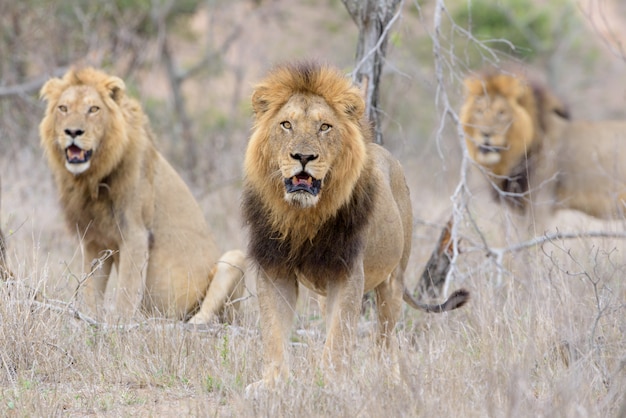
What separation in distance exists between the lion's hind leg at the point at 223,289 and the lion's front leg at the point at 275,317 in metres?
2.01

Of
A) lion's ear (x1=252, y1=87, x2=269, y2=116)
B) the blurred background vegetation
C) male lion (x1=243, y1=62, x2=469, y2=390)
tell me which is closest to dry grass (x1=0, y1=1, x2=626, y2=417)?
male lion (x1=243, y1=62, x2=469, y2=390)

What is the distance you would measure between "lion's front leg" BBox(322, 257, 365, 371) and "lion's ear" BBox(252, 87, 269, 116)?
0.89 m

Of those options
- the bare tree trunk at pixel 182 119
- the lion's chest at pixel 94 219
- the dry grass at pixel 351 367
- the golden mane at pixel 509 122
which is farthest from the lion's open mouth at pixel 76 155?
the bare tree trunk at pixel 182 119

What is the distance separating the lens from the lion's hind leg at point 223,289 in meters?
6.90

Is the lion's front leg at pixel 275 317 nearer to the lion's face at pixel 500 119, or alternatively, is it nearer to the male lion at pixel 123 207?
the male lion at pixel 123 207

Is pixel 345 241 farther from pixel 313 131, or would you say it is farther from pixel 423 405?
pixel 423 405

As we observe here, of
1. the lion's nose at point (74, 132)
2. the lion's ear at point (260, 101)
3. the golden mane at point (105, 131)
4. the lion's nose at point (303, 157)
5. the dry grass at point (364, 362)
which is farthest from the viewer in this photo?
the golden mane at point (105, 131)

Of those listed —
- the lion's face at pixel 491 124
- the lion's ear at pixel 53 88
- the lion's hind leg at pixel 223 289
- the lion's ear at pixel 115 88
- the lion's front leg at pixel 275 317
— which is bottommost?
the lion's hind leg at pixel 223 289

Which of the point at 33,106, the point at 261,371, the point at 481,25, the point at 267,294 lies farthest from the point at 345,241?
the point at 481,25

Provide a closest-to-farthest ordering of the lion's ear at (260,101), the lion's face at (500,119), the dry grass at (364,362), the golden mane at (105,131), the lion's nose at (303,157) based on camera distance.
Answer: the dry grass at (364,362), the lion's nose at (303,157), the lion's ear at (260,101), the golden mane at (105,131), the lion's face at (500,119)

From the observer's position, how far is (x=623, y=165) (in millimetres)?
9625

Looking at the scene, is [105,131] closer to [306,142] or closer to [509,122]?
[306,142]

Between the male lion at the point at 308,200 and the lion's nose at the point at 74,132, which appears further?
the lion's nose at the point at 74,132

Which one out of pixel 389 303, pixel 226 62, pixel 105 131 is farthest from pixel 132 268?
pixel 226 62
